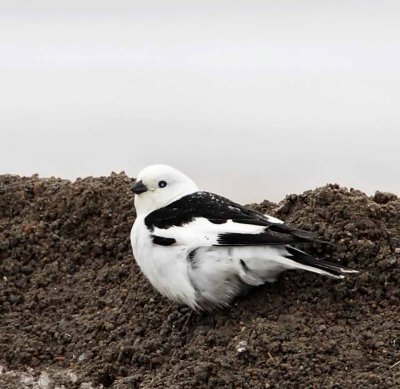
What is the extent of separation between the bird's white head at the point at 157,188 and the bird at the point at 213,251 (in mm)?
91

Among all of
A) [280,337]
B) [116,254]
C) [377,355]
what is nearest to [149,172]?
[116,254]

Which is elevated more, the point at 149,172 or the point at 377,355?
the point at 149,172

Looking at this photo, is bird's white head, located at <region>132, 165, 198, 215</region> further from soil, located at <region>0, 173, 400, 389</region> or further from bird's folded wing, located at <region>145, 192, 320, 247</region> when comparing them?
soil, located at <region>0, 173, 400, 389</region>

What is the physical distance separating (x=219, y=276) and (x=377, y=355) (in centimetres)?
68

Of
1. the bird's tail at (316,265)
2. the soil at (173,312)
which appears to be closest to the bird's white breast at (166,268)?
the soil at (173,312)

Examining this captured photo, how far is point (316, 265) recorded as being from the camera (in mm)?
4008

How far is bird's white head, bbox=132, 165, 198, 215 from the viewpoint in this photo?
4.49 metres

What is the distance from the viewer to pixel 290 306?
4102 millimetres

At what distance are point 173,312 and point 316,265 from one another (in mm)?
713

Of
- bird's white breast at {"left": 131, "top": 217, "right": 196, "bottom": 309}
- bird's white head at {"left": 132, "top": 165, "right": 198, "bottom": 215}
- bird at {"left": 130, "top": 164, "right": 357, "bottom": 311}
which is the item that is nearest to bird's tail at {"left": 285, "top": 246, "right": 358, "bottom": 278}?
bird at {"left": 130, "top": 164, "right": 357, "bottom": 311}

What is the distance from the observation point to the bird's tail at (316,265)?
400cm

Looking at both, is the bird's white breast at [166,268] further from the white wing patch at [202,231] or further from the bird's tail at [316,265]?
the bird's tail at [316,265]

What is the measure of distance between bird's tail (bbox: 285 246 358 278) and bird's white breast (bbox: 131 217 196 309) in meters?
0.42

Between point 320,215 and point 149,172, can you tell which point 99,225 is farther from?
Answer: point 320,215
